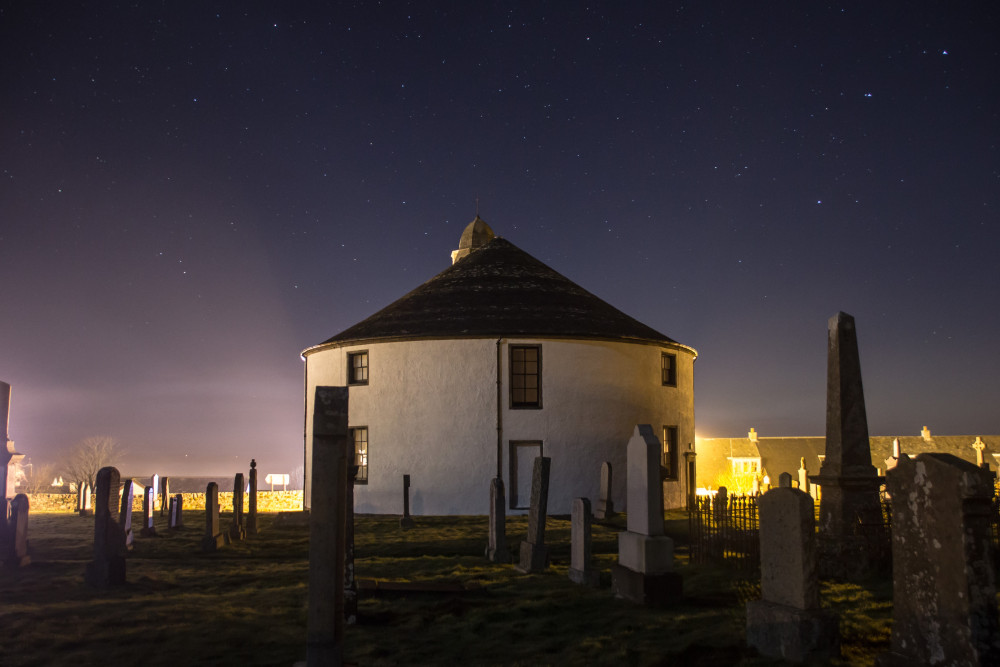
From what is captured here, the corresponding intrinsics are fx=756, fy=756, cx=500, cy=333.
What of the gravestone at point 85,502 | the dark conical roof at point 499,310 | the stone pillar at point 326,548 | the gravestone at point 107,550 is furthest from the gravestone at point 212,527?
the gravestone at point 85,502

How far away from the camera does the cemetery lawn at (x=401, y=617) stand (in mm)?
7969

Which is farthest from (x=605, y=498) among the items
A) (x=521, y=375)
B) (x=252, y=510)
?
(x=252, y=510)

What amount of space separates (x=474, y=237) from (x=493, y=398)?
1685 centimetres

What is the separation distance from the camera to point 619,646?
8.22 meters

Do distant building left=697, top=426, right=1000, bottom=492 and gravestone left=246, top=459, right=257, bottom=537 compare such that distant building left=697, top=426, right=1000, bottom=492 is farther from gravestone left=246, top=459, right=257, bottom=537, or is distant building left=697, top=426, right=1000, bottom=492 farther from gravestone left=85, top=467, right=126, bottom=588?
gravestone left=85, top=467, right=126, bottom=588

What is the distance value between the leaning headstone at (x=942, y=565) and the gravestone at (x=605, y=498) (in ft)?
56.4

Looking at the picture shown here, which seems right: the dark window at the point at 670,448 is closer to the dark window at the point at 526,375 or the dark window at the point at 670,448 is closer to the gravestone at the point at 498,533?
the dark window at the point at 526,375

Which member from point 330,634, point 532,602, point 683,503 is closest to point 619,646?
point 532,602

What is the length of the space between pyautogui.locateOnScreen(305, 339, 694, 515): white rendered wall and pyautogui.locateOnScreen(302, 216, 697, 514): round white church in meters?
0.04

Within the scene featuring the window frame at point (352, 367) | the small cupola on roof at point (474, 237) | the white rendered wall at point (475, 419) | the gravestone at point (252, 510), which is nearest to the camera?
the gravestone at point (252, 510)

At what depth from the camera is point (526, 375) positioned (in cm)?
2616

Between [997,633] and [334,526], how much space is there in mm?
5513

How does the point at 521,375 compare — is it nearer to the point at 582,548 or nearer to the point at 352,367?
the point at 352,367

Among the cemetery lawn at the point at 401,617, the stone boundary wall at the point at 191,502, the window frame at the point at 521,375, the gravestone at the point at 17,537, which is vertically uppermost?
the window frame at the point at 521,375
